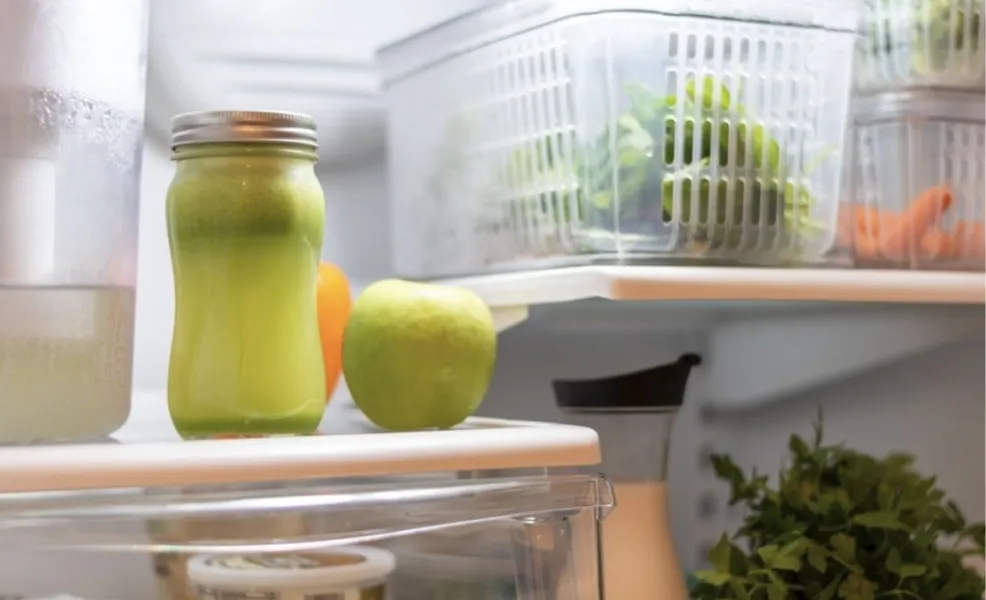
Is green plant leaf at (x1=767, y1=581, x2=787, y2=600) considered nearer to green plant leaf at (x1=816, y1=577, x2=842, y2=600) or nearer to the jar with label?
green plant leaf at (x1=816, y1=577, x2=842, y2=600)

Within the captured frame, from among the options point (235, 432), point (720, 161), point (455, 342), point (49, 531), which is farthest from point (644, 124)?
point (49, 531)

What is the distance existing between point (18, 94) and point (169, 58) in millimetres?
314

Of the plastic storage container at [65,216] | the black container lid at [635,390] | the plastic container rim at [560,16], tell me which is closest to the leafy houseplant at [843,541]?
the black container lid at [635,390]

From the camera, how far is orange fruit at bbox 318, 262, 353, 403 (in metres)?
0.77

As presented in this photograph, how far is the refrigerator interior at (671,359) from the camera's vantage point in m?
0.88

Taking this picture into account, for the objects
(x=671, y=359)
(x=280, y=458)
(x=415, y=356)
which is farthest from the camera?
(x=671, y=359)

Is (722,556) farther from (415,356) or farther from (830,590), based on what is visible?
(415,356)

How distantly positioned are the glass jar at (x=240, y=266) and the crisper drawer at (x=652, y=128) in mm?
184

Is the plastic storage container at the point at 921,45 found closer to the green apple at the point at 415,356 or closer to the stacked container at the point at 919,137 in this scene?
the stacked container at the point at 919,137

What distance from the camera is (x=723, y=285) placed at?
0.70 m

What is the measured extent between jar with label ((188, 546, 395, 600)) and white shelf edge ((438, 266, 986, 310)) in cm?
Result: 22

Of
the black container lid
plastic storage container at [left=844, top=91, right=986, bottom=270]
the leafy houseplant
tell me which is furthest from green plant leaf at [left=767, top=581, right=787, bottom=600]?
plastic storage container at [left=844, top=91, right=986, bottom=270]

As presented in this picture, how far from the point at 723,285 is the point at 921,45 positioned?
26cm

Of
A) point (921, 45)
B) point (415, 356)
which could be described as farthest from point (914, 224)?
point (415, 356)
